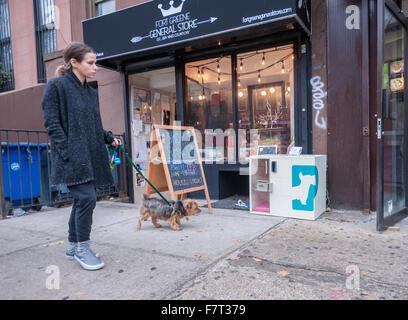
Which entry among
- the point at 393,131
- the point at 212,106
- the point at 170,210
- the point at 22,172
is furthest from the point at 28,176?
the point at 393,131

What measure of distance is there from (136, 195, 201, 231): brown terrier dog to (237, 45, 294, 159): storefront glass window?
2281mm

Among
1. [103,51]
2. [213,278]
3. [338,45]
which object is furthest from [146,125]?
[213,278]

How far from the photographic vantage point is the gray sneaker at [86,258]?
95.6 inches

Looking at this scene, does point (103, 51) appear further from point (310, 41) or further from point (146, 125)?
point (310, 41)

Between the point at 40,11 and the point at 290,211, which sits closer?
the point at 290,211

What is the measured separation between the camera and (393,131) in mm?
3768

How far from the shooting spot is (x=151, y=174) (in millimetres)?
4316

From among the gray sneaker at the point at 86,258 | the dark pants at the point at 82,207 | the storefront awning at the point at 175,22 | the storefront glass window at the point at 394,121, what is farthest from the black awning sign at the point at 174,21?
the gray sneaker at the point at 86,258

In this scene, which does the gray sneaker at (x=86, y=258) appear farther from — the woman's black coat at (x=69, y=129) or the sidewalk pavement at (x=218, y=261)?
the woman's black coat at (x=69, y=129)

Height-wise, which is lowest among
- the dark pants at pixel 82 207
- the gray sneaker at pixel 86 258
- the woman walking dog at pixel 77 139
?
the gray sneaker at pixel 86 258

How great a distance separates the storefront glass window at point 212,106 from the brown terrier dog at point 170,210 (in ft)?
7.32

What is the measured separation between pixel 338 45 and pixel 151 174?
11.2ft

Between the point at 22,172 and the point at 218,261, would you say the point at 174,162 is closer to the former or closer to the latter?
the point at 218,261

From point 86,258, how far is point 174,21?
4.09 m
